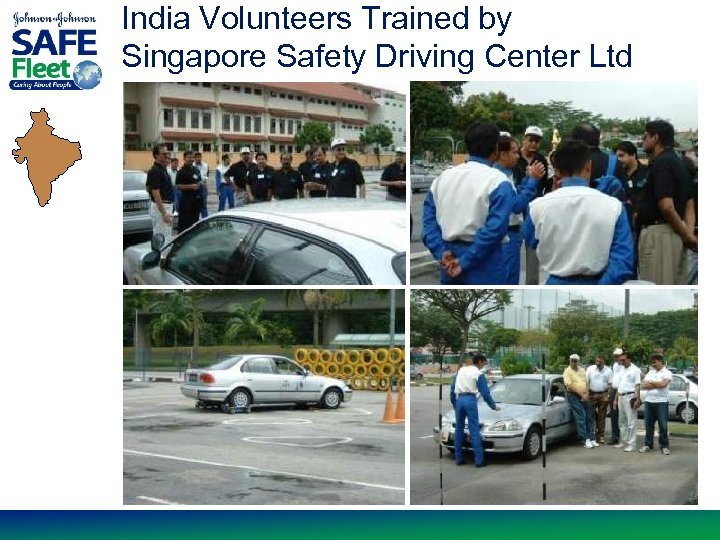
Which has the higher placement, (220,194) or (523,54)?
(523,54)

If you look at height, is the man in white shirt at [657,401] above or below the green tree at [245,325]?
below

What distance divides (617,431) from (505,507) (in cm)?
89

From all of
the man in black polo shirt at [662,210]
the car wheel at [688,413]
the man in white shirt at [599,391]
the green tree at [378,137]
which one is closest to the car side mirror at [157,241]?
the green tree at [378,137]

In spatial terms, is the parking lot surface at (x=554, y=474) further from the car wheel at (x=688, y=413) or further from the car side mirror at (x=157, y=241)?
the car side mirror at (x=157, y=241)

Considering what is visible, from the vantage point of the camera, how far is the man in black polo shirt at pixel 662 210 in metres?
6.33

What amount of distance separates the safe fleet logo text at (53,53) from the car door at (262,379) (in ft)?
6.90

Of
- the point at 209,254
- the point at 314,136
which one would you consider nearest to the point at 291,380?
the point at 209,254

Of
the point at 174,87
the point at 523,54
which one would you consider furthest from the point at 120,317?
the point at 523,54

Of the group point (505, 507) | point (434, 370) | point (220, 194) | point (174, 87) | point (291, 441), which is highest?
point (174, 87)

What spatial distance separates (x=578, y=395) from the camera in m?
6.62

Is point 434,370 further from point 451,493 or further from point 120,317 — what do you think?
point 120,317

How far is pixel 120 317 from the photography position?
6629mm

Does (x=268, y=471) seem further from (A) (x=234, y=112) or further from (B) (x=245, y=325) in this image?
(A) (x=234, y=112)

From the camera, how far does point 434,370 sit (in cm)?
658
